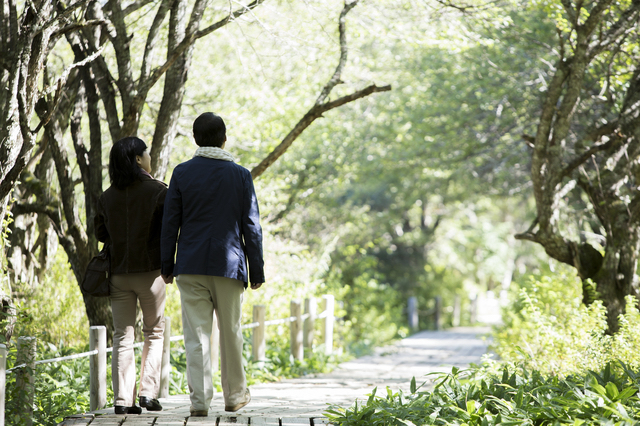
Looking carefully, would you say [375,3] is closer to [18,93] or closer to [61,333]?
[18,93]

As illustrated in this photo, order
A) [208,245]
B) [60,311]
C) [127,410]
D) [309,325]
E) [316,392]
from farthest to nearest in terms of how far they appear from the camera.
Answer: [309,325] → [60,311] → [316,392] → [127,410] → [208,245]

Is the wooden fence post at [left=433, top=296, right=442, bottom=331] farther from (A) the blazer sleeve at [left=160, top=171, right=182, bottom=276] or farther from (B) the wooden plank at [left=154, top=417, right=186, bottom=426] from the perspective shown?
(A) the blazer sleeve at [left=160, top=171, right=182, bottom=276]

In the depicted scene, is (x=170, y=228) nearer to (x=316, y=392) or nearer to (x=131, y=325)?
(x=131, y=325)

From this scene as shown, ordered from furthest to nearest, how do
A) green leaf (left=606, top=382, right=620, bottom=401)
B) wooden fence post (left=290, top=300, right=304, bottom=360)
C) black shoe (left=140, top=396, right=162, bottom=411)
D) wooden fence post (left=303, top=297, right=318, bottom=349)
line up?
wooden fence post (left=303, top=297, right=318, bottom=349)
wooden fence post (left=290, top=300, right=304, bottom=360)
black shoe (left=140, top=396, right=162, bottom=411)
green leaf (left=606, top=382, right=620, bottom=401)

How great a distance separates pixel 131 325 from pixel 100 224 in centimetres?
71

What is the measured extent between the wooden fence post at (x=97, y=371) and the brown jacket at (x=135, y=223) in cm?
89

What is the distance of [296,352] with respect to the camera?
843cm

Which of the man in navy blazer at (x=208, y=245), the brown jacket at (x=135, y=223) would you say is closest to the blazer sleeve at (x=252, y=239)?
the man in navy blazer at (x=208, y=245)

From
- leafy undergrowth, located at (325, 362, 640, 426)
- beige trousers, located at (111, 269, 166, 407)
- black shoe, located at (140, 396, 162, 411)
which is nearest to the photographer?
leafy undergrowth, located at (325, 362, 640, 426)

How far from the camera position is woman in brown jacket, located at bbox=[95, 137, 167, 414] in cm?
418

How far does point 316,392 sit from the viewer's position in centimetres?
626

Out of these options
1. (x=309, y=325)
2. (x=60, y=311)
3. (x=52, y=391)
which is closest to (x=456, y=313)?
(x=309, y=325)


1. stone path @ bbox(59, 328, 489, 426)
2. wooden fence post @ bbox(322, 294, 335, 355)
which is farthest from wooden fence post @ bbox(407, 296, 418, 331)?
wooden fence post @ bbox(322, 294, 335, 355)

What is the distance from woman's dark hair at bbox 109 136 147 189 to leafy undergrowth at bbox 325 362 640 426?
2.02 meters
